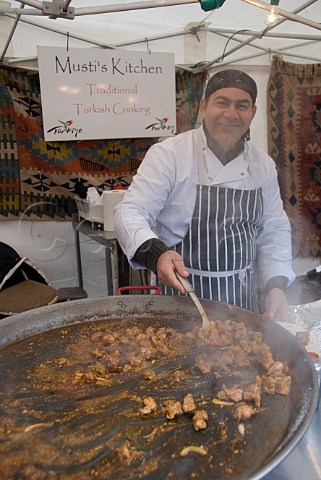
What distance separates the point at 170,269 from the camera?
171 centimetres

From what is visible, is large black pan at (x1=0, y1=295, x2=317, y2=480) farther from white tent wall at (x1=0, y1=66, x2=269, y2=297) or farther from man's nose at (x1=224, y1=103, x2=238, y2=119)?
white tent wall at (x1=0, y1=66, x2=269, y2=297)

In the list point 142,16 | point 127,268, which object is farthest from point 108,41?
point 127,268

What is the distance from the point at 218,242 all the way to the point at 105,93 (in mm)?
2436

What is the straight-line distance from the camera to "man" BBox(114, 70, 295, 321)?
2107mm

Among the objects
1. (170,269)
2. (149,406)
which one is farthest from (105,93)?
(149,406)

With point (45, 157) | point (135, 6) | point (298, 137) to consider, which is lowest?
point (45, 157)

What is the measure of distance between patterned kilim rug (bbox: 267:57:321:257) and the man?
212 centimetres

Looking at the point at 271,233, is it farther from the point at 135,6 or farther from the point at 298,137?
the point at 298,137

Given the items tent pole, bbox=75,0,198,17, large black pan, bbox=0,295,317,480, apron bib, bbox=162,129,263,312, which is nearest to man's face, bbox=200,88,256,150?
apron bib, bbox=162,129,263,312

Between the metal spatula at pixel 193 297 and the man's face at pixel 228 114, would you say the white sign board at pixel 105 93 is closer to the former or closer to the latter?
the man's face at pixel 228 114

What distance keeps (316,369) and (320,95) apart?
12.4 feet

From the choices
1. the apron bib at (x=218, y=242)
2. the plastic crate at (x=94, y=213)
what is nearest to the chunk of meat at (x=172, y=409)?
the apron bib at (x=218, y=242)

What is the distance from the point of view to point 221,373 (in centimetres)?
143

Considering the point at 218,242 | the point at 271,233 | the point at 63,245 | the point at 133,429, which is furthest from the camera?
the point at 63,245
